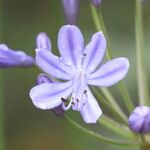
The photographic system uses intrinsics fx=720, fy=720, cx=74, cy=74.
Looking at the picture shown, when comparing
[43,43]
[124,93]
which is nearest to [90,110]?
[124,93]

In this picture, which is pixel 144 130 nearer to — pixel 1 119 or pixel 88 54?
pixel 88 54

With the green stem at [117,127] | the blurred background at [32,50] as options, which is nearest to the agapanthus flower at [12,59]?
the green stem at [117,127]

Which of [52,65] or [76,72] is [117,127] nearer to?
[76,72]

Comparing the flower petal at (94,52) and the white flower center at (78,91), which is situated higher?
the flower petal at (94,52)

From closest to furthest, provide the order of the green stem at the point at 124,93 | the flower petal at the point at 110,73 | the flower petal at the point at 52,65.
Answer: the flower petal at the point at 110,73, the flower petal at the point at 52,65, the green stem at the point at 124,93

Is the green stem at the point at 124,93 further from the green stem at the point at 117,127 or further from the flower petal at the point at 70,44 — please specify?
the flower petal at the point at 70,44

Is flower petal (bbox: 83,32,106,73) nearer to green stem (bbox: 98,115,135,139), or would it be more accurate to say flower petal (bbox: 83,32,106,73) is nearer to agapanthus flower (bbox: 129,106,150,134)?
agapanthus flower (bbox: 129,106,150,134)

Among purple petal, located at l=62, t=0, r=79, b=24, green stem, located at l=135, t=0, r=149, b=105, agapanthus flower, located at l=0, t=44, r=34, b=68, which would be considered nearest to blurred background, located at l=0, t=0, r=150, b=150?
purple petal, located at l=62, t=0, r=79, b=24
